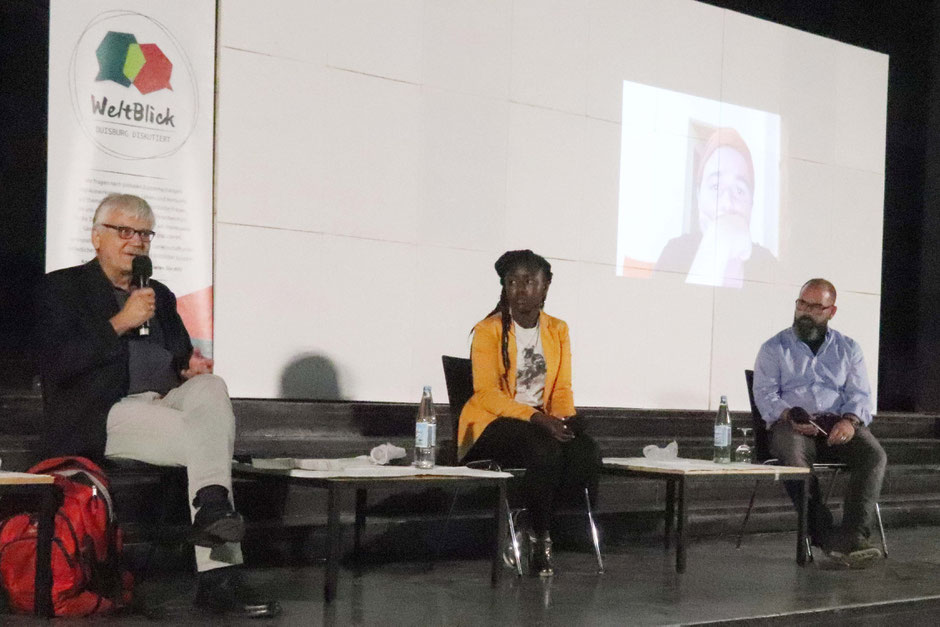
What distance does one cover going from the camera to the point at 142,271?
3.53 m

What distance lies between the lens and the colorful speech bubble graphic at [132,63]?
5016mm

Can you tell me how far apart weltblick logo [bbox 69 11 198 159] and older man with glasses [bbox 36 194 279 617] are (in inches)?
61.8

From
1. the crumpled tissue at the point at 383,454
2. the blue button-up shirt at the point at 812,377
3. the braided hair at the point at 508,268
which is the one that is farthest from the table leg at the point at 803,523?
the crumpled tissue at the point at 383,454

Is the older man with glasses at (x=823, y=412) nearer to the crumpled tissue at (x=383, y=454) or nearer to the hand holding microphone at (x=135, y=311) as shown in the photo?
the crumpled tissue at (x=383, y=454)

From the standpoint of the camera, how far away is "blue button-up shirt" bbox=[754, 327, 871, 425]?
16.4 ft

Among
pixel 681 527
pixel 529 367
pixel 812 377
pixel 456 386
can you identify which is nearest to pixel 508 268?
pixel 529 367

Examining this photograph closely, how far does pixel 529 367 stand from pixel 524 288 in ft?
1.02

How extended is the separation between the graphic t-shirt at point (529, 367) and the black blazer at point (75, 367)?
1563 millimetres

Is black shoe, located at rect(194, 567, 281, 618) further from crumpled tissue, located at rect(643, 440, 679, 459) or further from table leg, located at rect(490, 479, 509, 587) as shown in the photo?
crumpled tissue, located at rect(643, 440, 679, 459)

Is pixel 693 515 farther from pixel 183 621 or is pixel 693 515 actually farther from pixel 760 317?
pixel 183 621

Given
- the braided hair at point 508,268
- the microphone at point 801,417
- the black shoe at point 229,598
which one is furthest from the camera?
the microphone at point 801,417

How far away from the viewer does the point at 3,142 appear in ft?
16.3

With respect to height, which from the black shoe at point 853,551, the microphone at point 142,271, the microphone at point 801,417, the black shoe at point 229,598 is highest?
the microphone at point 142,271

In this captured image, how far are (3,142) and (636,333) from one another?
366 cm
